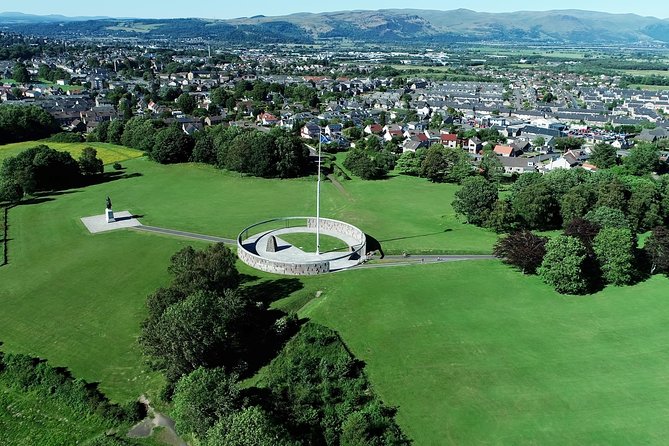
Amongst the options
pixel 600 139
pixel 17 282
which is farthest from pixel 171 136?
pixel 600 139

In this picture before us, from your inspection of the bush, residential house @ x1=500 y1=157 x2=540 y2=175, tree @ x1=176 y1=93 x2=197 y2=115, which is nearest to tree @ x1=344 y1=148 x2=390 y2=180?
residential house @ x1=500 y1=157 x2=540 y2=175

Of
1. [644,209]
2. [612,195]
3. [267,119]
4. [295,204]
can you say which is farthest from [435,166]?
[267,119]

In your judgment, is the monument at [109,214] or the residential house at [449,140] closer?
the monument at [109,214]

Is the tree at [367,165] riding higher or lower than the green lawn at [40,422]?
higher

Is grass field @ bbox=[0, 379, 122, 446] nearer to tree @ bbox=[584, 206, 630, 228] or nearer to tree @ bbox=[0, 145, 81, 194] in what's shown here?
tree @ bbox=[0, 145, 81, 194]

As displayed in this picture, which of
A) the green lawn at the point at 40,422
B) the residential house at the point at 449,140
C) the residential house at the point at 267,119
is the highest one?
the residential house at the point at 267,119

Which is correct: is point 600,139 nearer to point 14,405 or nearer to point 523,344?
point 523,344

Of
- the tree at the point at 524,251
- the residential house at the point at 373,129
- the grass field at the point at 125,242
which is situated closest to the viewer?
the grass field at the point at 125,242

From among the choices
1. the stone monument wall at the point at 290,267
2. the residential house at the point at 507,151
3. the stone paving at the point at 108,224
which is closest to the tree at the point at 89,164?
the stone paving at the point at 108,224

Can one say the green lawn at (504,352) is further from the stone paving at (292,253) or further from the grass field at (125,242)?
the grass field at (125,242)
